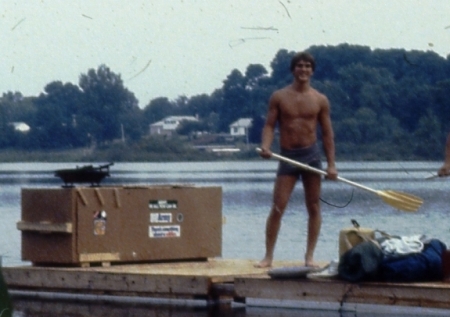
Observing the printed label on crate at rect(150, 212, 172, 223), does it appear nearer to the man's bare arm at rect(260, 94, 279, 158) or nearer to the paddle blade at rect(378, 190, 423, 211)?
the man's bare arm at rect(260, 94, 279, 158)

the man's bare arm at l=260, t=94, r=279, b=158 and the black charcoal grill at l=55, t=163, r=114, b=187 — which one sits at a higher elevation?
the man's bare arm at l=260, t=94, r=279, b=158

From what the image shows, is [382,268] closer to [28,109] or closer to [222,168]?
[28,109]

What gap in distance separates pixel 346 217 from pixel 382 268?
21.4 meters

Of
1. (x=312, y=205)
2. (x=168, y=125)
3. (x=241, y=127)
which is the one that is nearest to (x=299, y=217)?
(x=312, y=205)

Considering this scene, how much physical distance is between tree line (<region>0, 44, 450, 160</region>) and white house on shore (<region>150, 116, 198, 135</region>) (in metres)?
1.40

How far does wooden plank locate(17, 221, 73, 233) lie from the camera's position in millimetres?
10977

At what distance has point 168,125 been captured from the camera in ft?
189

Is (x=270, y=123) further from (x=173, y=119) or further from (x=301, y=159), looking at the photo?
(x=173, y=119)

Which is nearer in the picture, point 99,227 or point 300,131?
point 300,131

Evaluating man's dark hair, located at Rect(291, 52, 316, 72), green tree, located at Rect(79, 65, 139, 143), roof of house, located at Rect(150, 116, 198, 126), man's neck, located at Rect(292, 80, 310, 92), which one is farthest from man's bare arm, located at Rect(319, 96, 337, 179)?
roof of house, located at Rect(150, 116, 198, 126)

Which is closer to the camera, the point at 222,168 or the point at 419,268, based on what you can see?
the point at 419,268

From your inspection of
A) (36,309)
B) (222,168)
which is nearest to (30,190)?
(36,309)

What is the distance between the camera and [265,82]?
4788 centimetres

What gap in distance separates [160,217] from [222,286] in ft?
4.62
